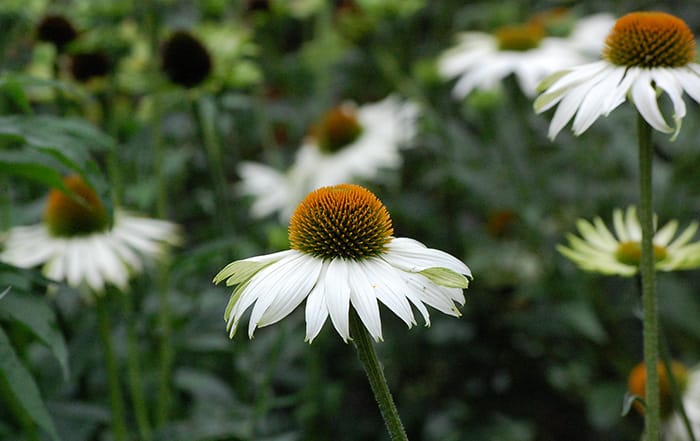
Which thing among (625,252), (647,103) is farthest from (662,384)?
(647,103)

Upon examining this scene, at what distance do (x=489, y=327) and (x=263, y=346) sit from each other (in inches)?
21.4

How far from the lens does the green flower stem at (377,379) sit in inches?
26.3

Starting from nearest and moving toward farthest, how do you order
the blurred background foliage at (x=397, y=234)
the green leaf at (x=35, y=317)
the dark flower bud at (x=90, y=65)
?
1. the green leaf at (x=35, y=317)
2. the blurred background foliage at (x=397, y=234)
3. the dark flower bud at (x=90, y=65)

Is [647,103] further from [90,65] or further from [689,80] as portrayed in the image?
[90,65]

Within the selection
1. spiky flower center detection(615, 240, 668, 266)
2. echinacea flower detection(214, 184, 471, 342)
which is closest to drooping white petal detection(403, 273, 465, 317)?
echinacea flower detection(214, 184, 471, 342)

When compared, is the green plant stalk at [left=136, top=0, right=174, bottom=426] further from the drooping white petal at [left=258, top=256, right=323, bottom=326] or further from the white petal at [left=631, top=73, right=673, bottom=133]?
the white petal at [left=631, top=73, right=673, bottom=133]

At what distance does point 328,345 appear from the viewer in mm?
1825

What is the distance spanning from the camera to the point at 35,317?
870 mm

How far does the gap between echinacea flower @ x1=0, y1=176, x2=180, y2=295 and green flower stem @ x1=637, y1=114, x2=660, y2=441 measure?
30.7 inches

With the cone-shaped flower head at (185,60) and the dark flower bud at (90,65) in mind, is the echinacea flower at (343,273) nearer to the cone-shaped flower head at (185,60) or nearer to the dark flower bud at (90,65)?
the cone-shaped flower head at (185,60)

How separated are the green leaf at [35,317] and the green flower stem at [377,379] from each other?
0.38 m

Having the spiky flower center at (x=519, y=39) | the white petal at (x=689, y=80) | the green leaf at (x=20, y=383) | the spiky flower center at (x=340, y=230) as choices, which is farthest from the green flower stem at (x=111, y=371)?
the spiky flower center at (x=519, y=39)

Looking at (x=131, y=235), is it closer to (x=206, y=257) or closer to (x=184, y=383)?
(x=206, y=257)

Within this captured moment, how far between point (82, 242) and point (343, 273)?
2.39 ft
